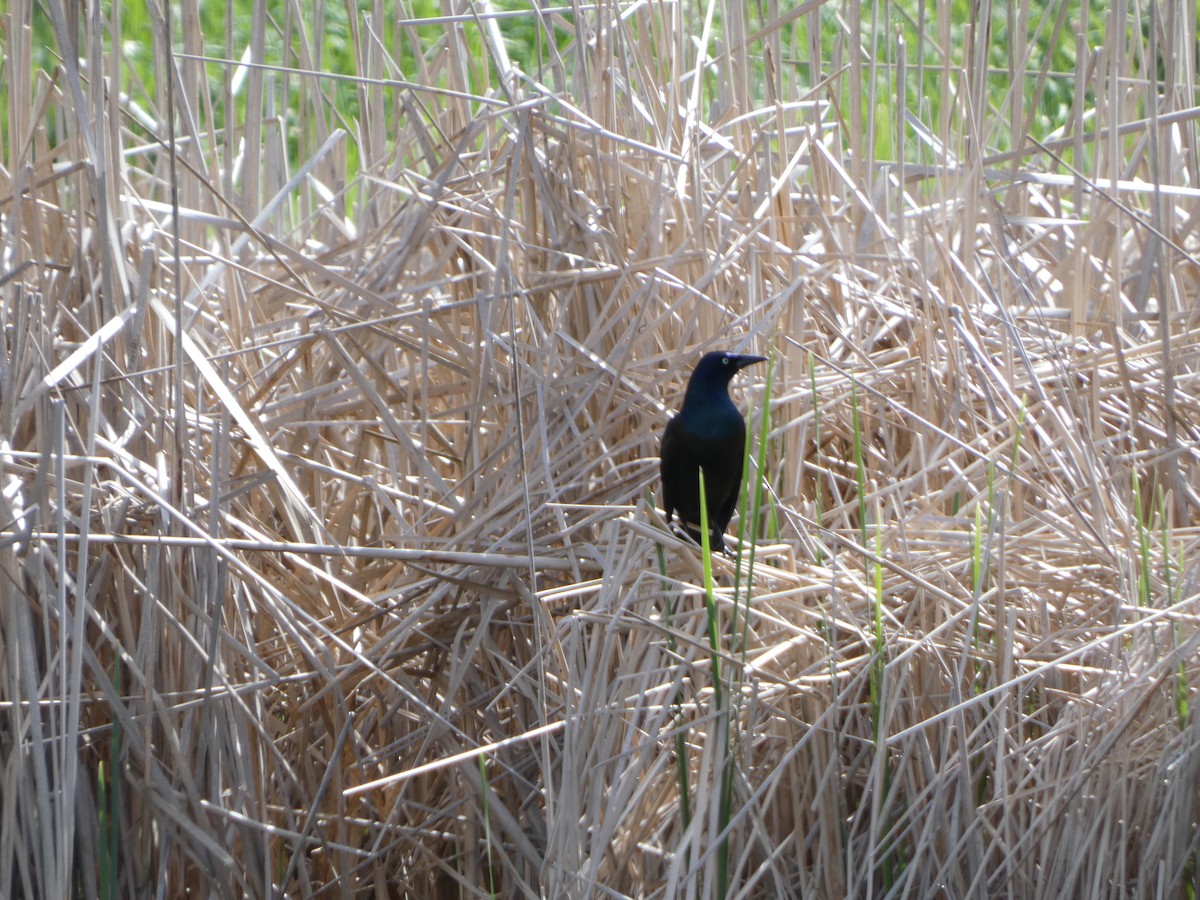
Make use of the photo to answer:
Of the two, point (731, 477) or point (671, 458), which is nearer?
point (671, 458)

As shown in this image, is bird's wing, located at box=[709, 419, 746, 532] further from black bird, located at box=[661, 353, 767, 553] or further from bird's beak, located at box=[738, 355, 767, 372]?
bird's beak, located at box=[738, 355, 767, 372]

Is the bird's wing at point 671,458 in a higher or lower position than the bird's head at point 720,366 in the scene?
lower

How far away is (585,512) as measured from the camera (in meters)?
2.02

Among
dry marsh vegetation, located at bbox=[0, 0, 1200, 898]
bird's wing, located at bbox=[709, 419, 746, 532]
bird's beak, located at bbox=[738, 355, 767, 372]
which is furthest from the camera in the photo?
bird's wing, located at bbox=[709, 419, 746, 532]

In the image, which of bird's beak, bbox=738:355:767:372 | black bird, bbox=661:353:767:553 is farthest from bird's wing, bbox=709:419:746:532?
bird's beak, bbox=738:355:767:372

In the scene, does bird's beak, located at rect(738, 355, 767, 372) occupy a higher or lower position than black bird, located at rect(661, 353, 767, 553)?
higher

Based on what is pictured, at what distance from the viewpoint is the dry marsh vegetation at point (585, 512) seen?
165 centimetres

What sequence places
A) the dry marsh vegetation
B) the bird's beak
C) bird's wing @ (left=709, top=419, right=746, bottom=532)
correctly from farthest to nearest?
bird's wing @ (left=709, top=419, right=746, bottom=532)
the bird's beak
the dry marsh vegetation

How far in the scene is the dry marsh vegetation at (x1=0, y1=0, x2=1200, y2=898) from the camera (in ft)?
5.43

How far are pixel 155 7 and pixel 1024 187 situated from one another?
165 cm

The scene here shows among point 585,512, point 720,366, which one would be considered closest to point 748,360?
point 720,366

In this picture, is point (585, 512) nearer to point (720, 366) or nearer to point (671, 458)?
point (671, 458)

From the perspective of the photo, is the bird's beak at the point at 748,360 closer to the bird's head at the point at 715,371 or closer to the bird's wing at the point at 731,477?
the bird's head at the point at 715,371

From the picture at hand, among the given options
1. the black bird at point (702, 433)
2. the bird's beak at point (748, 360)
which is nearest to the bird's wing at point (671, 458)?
the black bird at point (702, 433)
